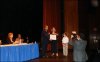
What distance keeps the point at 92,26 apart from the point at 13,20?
4902 millimetres

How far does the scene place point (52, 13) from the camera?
18.9m

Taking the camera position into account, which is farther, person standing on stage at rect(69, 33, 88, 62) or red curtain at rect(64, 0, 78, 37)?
red curtain at rect(64, 0, 78, 37)

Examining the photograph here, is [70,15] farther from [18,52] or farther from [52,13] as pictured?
[18,52]

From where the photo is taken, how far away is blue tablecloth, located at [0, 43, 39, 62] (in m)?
10.5

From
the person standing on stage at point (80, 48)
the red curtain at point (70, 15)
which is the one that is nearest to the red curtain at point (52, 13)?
the red curtain at point (70, 15)

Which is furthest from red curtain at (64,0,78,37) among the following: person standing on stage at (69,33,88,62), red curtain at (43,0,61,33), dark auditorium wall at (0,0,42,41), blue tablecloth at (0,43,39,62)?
person standing on stage at (69,33,88,62)

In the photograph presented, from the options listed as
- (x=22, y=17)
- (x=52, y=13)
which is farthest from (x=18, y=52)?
(x=52, y=13)

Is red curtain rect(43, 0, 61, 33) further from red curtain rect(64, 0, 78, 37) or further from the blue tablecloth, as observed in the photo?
the blue tablecloth

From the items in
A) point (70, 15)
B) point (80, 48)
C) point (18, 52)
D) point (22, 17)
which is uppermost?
point (70, 15)

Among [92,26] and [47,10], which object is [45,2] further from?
[92,26]

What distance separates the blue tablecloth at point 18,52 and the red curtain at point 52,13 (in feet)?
16.7

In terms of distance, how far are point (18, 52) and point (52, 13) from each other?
7.86 metres

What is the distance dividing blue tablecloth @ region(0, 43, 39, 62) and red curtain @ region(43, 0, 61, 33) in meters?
5.08

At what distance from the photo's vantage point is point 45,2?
18516 mm
